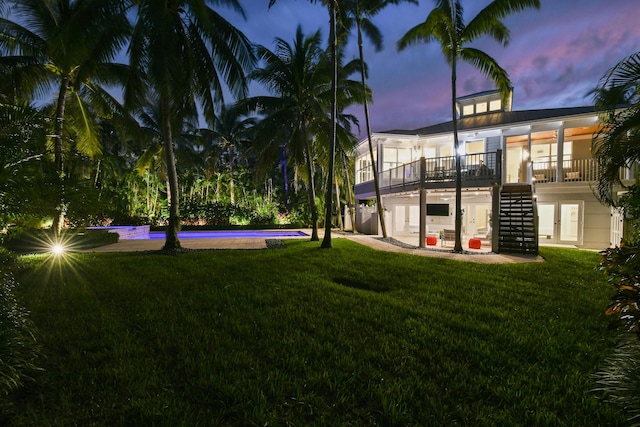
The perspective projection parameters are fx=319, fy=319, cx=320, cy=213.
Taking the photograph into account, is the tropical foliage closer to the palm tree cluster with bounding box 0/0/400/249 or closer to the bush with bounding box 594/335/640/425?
the bush with bounding box 594/335/640/425

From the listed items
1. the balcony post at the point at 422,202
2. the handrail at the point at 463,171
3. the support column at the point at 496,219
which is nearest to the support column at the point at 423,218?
the balcony post at the point at 422,202

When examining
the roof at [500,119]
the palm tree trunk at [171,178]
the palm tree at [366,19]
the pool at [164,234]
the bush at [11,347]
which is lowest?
the pool at [164,234]

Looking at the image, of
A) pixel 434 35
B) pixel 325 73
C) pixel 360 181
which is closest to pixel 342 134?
pixel 325 73

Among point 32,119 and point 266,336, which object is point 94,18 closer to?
point 32,119

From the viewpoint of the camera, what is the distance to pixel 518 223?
12.3m

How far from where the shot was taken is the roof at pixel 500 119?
15.0 metres

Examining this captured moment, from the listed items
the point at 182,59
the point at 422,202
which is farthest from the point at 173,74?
the point at 422,202

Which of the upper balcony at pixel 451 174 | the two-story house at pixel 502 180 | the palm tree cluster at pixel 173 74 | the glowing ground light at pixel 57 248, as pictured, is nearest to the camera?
the palm tree cluster at pixel 173 74

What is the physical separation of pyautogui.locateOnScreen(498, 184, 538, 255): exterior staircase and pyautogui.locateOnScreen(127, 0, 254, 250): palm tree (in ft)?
35.6

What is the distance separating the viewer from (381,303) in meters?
5.34

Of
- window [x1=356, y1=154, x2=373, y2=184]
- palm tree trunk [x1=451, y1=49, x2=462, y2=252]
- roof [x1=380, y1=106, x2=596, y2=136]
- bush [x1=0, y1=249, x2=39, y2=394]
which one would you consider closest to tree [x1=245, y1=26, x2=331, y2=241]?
palm tree trunk [x1=451, y1=49, x2=462, y2=252]

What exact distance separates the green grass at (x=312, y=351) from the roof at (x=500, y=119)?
11.1 meters

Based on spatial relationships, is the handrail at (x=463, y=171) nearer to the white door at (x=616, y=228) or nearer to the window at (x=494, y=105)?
the white door at (x=616, y=228)

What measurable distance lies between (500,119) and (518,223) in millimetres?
7403
